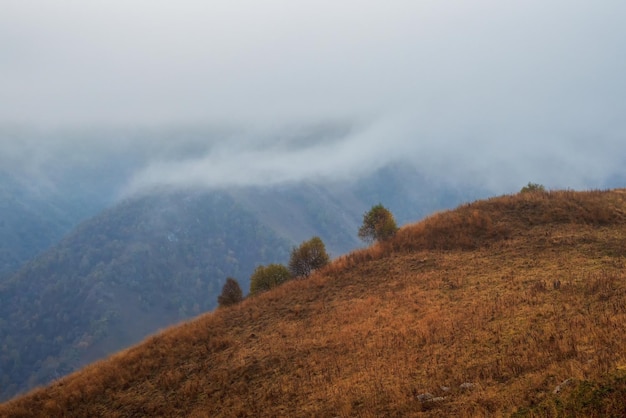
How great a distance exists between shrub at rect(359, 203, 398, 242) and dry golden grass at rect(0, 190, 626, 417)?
5.29 m

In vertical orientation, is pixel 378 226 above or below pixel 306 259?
above

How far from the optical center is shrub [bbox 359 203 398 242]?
40.1m

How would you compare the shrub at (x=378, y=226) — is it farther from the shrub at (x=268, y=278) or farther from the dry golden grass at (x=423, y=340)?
the shrub at (x=268, y=278)

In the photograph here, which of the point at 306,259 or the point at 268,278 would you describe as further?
the point at 268,278

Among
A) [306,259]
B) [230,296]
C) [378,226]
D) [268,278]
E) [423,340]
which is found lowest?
[423,340]

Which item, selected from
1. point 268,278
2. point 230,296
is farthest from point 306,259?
point 230,296

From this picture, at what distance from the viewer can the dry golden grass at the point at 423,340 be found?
12.3 meters

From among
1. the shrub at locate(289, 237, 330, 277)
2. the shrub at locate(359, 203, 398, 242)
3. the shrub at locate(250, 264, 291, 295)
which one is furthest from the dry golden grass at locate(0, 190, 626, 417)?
the shrub at locate(250, 264, 291, 295)

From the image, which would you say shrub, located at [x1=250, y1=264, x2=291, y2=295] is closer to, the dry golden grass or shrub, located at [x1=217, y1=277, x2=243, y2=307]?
shrub, located at [x1=217, y1=277, x2=243, y2=307]

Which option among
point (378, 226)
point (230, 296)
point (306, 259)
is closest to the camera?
point (230, 296)

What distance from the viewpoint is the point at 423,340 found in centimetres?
1716

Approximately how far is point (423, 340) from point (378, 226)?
24.9 meters

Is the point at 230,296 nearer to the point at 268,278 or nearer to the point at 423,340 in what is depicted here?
the point at 268,278

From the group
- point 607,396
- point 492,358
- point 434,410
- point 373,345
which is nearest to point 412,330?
point 373,345
